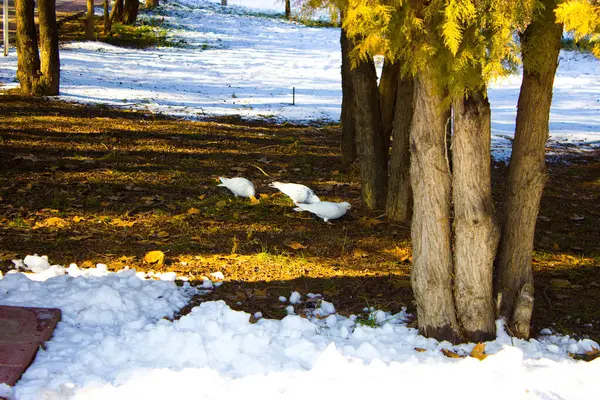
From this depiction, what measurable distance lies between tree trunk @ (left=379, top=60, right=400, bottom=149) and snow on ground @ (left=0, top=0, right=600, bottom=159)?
2.51 m

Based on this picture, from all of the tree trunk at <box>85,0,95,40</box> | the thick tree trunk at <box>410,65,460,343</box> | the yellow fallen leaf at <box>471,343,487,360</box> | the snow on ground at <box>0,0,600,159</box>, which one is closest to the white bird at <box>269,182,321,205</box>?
the thick tree trunk at <box>410,65,460,343</box>

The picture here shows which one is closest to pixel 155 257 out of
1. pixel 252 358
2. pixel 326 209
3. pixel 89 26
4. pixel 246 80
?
pixel 326 209

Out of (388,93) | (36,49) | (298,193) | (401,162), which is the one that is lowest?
(298,193)

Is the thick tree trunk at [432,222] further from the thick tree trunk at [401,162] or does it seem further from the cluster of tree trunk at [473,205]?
the thick tree trunk at [401,162]

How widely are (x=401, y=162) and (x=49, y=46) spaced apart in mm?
8670

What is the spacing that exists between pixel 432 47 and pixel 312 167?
563 centimetres

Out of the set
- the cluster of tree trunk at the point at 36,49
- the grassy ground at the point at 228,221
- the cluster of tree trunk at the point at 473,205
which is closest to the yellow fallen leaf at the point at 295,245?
the grassy ground at the point at 228,221

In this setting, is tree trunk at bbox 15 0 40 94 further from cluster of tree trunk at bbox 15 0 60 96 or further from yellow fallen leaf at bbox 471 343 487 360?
yellow fallen leaf at bbox 471 343 487 360

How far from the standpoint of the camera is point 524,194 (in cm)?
450

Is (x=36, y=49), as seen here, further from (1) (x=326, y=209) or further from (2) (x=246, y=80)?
(1) (x=326, y=209)

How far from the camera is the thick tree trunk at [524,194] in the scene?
4293mm

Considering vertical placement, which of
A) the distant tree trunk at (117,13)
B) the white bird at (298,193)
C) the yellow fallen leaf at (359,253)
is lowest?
the yellow fallen leaf at (359,253)

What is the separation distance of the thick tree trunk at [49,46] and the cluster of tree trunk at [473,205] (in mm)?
10274

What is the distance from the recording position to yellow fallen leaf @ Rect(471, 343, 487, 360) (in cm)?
386
